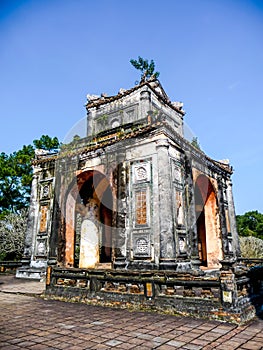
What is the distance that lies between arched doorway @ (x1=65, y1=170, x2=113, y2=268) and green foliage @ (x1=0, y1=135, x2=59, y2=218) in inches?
382

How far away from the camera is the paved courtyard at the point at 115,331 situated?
420 cm

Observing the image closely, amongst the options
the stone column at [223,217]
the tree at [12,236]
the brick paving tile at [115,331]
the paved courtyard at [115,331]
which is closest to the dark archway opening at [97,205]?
the stone column at [223,217]

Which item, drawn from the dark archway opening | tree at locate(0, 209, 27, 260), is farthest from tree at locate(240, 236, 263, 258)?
tree at locate(0, 209, 27, 260)

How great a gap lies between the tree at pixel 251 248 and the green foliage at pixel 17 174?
798 inches

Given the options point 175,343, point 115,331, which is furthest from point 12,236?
point 175,343

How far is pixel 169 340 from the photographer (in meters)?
4.38

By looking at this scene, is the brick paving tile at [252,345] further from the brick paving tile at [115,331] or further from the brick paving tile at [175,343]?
the brick paving tile at [175,343]

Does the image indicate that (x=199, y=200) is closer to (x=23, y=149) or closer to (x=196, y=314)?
(x=196, y=314)

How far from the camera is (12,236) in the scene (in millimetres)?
21500

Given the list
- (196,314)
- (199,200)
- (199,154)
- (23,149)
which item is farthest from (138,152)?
(23,149)

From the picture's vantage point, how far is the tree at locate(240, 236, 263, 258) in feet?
84.6

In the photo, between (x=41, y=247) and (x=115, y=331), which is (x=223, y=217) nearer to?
(x=41, y=247)

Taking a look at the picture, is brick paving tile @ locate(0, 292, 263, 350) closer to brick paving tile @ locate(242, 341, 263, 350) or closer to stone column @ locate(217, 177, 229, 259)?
brick paving tile @ locate(242, 341, 263, 350)

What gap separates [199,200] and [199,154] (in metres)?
3.08
